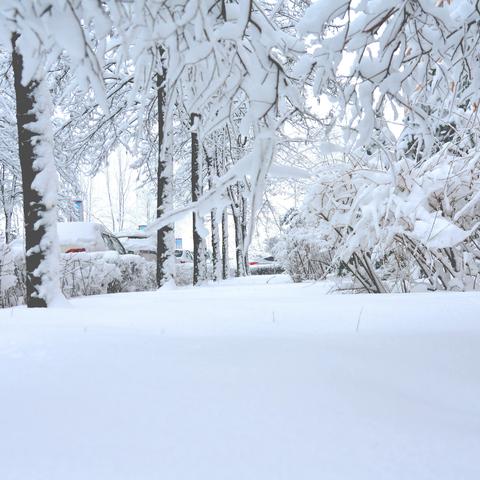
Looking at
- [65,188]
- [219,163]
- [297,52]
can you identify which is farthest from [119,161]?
[297,52]

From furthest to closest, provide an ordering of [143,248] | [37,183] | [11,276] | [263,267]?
[263,267], [143,248], [11,276], [37,183]

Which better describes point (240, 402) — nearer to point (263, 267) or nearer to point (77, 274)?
point (77, 274)

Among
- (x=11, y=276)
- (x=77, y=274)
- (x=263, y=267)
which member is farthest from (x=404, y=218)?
(x=263, y=267)

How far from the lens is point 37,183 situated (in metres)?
4.06

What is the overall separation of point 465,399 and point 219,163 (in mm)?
10729

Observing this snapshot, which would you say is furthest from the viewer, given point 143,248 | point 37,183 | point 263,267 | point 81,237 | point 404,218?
point 263,267

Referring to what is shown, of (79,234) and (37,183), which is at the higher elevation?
(37,183)

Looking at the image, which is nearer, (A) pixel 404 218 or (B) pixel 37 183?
(A) pixel 404 218

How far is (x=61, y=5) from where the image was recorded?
49.3 inches

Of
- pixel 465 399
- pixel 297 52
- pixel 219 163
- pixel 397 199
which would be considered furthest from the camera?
pixel 219 163

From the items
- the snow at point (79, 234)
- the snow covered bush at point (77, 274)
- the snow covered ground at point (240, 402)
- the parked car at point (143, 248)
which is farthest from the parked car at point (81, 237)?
the snow covered ground at point (240, 402)

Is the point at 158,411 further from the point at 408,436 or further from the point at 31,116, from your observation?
the point at 31,116

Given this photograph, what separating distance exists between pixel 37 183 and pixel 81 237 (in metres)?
4.71

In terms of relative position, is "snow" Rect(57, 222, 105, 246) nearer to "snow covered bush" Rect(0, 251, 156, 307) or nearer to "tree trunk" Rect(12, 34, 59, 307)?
"snow covered bush" Rect(0, 251, 156, 307)
